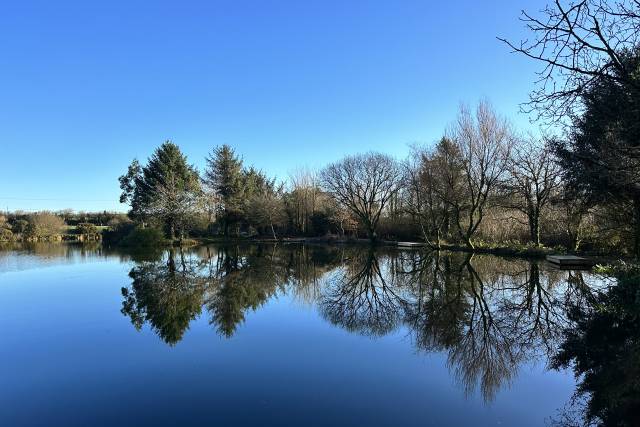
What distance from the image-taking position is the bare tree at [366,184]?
1420 inches

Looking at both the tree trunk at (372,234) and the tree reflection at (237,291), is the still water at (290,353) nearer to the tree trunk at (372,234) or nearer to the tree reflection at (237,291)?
the tree reflection at (237,291)

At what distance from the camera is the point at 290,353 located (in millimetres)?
5988

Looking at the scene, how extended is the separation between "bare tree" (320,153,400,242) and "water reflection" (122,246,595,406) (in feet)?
64.7

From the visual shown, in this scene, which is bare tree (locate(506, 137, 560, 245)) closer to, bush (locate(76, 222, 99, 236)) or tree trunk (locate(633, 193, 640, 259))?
tree trunk (locate(633, 193, 640, 259))

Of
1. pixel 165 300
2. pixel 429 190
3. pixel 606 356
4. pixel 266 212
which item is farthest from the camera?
pixel 266 212

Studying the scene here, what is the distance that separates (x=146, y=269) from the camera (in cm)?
1700

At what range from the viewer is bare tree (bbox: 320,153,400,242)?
118ft

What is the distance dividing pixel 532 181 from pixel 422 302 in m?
15.1

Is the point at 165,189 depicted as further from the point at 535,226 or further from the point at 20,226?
the point at 535,226

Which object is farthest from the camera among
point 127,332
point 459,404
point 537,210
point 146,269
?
point 537,210

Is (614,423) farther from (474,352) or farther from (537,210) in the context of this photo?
(537,210)

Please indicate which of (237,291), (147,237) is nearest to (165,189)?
(147,237)

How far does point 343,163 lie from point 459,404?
113ft

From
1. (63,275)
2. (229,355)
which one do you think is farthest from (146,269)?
(229,355)
